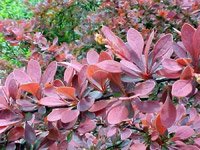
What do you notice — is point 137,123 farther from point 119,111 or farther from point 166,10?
point 166,10

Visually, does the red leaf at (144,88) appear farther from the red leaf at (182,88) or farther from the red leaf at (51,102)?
the red leaf at (51,102)

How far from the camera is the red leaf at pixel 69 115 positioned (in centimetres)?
81

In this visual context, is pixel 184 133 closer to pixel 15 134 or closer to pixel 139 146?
pixel 139 146

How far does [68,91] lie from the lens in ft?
2.68

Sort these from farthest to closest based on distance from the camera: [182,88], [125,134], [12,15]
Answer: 1. [12,15]
2. [125,134]
3. [182,88]

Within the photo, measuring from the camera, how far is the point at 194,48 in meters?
0.76

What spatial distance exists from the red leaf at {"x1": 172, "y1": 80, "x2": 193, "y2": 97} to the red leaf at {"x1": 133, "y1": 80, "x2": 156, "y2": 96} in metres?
0.05

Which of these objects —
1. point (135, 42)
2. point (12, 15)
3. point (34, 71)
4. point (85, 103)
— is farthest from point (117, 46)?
point (12, 15)

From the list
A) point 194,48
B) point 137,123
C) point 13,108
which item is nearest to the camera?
point 194,48

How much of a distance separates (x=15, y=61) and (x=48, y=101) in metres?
2.33


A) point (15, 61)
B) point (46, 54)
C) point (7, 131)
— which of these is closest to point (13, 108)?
point (7, 131)

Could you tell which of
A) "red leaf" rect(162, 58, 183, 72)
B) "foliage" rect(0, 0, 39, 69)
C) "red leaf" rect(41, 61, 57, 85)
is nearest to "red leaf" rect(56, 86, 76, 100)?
"red leaf" rect(41, 61, 57, 85)

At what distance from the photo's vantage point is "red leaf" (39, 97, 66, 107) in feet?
2.72

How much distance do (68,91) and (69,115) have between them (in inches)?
2.1
